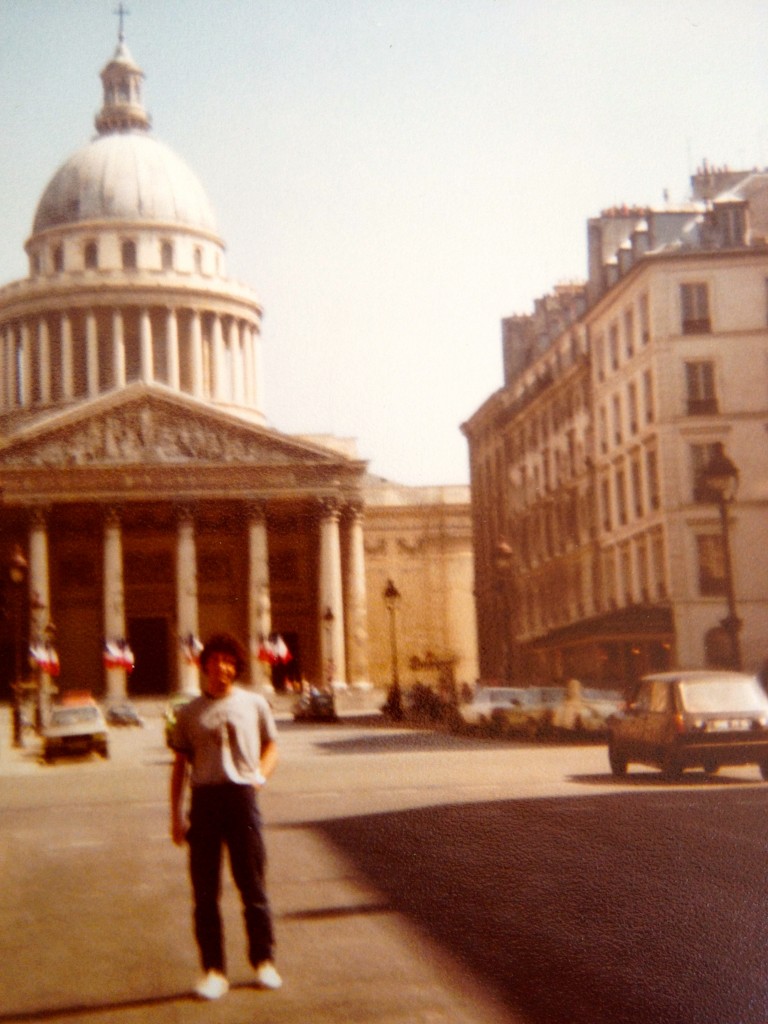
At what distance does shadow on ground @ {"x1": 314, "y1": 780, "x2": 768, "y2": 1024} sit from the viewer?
31.0ft

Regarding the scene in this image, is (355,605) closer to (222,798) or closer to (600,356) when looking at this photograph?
(600,356)

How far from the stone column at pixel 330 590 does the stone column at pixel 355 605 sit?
1.88ft

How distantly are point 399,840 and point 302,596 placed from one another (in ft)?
309

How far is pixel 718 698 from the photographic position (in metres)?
22.7

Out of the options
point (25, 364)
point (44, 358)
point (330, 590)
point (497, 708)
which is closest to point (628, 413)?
point (497, 708)

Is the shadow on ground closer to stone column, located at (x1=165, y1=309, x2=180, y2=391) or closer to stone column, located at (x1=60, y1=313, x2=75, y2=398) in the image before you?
stone column, located at (x1=60, y1=313, x2=75, y2=398)

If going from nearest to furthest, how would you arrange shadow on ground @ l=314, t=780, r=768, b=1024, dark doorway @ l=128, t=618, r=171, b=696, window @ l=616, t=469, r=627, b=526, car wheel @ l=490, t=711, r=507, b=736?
shadow on ground @ l=314, t=780, r=768, b=1024 < car wheel @ l=490, t=711, r=507, b=736 < window @ l=616, t=469, r=627, b=526 < dark doorway @ l=128, t=618, r=171, b=696

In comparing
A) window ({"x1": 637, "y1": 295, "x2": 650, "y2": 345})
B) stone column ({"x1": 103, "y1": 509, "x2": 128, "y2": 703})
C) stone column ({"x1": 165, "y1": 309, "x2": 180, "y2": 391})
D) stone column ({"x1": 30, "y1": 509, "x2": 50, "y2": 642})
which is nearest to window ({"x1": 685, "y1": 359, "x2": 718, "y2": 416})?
window ({"x1": 637, "y1": 295, "x2": 650, "y2": 345})

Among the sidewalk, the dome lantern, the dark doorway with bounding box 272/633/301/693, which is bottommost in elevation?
the sidewalk

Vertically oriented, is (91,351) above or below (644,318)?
above

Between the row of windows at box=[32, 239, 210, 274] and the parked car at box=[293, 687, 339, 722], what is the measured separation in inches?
2472

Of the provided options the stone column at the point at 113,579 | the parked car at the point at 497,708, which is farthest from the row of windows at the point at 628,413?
the stone column at the point at 113,579

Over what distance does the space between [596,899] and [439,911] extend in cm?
100

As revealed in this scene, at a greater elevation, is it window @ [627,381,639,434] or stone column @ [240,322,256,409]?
stone column @ [240,322,256,409]
